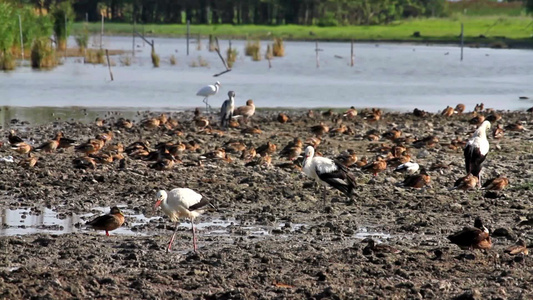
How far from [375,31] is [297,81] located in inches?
2025

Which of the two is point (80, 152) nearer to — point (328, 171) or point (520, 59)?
point (328, 171)

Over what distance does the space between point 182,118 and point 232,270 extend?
16.1 meters

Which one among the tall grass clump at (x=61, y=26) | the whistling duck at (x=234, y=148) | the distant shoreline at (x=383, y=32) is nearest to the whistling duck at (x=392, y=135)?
the whistling duck at (x=234, y=148)

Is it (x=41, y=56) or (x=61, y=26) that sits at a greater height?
(x=61, y=26)

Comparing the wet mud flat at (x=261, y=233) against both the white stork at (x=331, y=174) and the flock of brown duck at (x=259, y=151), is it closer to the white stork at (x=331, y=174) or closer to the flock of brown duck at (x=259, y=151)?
the flock of brown duck at (x=259, y=151)

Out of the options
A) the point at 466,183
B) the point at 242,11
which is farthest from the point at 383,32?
the point at 466,183

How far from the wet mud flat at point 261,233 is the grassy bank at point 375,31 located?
206ft

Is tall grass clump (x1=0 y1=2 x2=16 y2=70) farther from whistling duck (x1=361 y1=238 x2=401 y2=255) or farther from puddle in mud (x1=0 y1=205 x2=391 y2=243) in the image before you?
whistling duck (x1=361 y1=238 x2=401 y2=255)

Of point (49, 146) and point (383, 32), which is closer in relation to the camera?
point (49, 146)

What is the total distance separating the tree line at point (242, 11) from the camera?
335 ft

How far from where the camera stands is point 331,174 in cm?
1227

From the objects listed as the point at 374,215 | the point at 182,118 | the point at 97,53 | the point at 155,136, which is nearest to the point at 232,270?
the point at 374,215

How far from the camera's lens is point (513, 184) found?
13625 mm

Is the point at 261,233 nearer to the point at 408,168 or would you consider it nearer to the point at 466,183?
the point at 466,183
